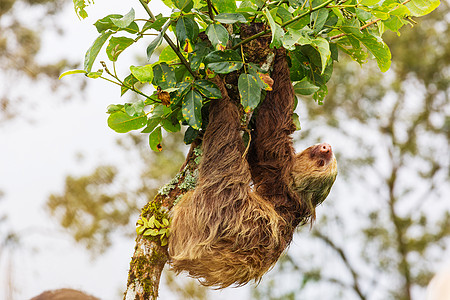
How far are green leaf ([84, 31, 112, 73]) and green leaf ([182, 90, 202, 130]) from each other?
487 millimetres

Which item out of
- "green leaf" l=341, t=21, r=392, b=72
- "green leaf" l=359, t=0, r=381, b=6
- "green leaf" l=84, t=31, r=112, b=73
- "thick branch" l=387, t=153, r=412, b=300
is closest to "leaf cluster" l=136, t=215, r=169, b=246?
"green leaf" l=84, t=31, r=112, b=73

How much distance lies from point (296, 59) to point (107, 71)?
1209mm

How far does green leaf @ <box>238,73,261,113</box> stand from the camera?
2477 mm

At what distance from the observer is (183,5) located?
2354mm

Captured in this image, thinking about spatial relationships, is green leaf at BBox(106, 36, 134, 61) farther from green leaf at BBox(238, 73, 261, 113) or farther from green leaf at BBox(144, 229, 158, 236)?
green leaf at BBox(144, 229, 158, 236)

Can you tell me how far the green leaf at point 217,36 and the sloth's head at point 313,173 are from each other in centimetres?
118

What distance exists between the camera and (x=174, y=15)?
242cm

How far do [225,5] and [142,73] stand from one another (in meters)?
0.58

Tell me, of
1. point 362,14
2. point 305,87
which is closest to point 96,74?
point 305,87

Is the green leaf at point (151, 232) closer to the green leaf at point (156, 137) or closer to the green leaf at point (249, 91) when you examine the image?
the green leaf at point (156, 137)

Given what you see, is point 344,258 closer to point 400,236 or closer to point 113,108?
point 400,236

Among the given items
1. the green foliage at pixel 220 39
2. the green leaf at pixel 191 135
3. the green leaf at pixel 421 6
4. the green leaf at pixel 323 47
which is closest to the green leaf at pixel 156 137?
the green foliage at pixel 220 39

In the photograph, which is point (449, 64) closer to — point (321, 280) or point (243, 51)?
point (321, 280)

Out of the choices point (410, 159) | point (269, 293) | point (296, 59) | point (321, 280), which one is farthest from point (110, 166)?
point (296, 59)
